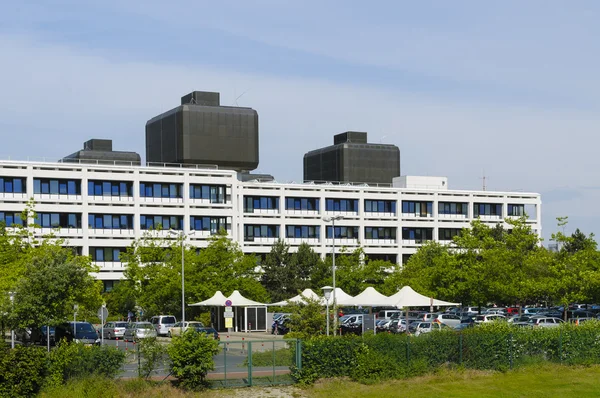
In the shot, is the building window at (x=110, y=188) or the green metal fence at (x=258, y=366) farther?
the building window at (x=110, y=188)

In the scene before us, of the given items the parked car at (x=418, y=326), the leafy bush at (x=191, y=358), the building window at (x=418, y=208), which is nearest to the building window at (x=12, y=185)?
the parked car at (x=418, y=326)

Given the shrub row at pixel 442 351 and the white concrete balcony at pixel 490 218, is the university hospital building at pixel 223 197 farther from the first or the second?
the shrub row at pixel 442 351

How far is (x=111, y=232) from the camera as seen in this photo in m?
90.9

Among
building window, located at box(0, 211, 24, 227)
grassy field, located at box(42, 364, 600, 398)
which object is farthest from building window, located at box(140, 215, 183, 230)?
grassy field, located at box(42, 364, 600, 398)

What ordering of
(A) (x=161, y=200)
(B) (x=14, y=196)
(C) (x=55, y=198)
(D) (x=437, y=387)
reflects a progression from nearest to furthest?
1. (D) (x=437, y=387)
2. (B) (x=14, y=196)
3. (C) (x=55, y=198)
4. (A) (x=161, y=200)

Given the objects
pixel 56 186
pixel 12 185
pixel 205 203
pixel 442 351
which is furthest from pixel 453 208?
pixel 442 351

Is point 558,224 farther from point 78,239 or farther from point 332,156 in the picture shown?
point 332,156

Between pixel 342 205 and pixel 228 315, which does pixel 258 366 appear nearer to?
pixel 228 315

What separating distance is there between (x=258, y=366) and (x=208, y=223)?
2382 inches

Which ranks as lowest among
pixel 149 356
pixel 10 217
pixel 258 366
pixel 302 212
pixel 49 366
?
pixel 258 366

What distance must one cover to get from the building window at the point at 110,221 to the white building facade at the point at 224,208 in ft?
0.33

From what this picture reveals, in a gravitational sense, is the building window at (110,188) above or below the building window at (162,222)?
above

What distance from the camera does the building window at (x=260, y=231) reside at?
99875mm

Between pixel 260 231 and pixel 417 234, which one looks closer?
pixel 260 231
